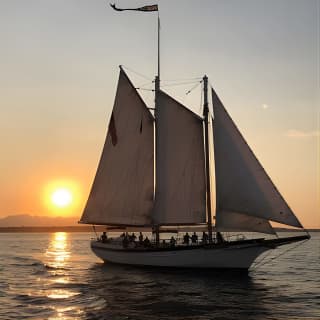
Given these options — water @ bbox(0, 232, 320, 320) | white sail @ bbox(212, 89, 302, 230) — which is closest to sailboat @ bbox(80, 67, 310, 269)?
white sail @ bbox(212, 89, 302, 230)

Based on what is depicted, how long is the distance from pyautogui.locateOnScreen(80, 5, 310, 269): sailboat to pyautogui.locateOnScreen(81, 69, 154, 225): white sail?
10 cm

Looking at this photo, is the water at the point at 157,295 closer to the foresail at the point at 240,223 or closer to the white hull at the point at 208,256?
the white hull at the point at 208,256

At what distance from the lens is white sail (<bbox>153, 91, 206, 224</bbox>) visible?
44.3 metres

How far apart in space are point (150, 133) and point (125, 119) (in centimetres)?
339

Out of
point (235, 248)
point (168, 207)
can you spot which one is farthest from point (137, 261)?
point (235, 248)

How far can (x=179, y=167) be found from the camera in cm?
4516

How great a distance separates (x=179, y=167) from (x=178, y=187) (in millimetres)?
1830

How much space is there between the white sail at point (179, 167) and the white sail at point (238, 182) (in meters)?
3.18

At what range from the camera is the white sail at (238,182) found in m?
37.4

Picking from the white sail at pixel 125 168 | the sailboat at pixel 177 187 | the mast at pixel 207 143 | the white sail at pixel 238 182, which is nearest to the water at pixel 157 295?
the sailboat at pixel 177 187

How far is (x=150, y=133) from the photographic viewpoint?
48312 mm

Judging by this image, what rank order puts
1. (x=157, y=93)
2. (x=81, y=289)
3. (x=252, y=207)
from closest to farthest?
(x=81, y=289), (x=252, y=207), (x=157, y=93)

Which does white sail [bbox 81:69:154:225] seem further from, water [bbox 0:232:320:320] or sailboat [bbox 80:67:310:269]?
water [bbox 0:232:320:320]

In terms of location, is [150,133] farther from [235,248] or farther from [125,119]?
[235,248]
